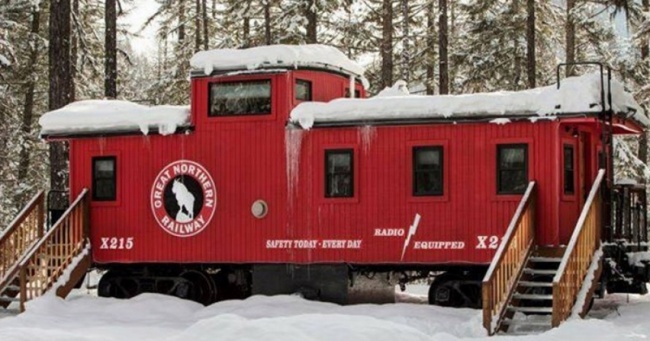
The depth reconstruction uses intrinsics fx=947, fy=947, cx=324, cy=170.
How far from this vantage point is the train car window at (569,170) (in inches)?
651

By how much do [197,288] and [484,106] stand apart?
6.74m

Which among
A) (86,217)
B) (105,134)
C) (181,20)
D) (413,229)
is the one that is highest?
(181,20)

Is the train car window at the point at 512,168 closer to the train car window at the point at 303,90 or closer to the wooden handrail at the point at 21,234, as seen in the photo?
the train car window at the point at 303,90

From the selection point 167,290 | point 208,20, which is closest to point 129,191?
point 167,290

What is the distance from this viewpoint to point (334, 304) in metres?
Answer: 17.0

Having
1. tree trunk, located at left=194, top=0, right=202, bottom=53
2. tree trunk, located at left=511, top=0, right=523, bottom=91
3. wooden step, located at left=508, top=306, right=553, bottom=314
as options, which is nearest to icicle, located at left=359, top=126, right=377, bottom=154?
wooden step, located at left=508, top=306, right=553, bottom=314

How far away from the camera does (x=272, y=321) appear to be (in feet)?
41.3

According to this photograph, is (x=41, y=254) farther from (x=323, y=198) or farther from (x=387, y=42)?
(x=387, y=42)

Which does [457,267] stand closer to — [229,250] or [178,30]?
[229,250]

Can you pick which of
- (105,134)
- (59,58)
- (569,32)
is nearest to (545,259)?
(105,134)

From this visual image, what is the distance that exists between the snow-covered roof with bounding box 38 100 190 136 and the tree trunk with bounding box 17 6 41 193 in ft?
42.3

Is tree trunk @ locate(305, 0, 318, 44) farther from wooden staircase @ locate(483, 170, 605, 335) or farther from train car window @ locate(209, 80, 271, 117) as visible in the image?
wooden staircase @ locate(483, 170, 605, 335)

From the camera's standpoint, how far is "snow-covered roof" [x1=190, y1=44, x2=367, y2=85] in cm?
1780

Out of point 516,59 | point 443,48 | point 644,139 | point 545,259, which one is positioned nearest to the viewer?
point 545,259
